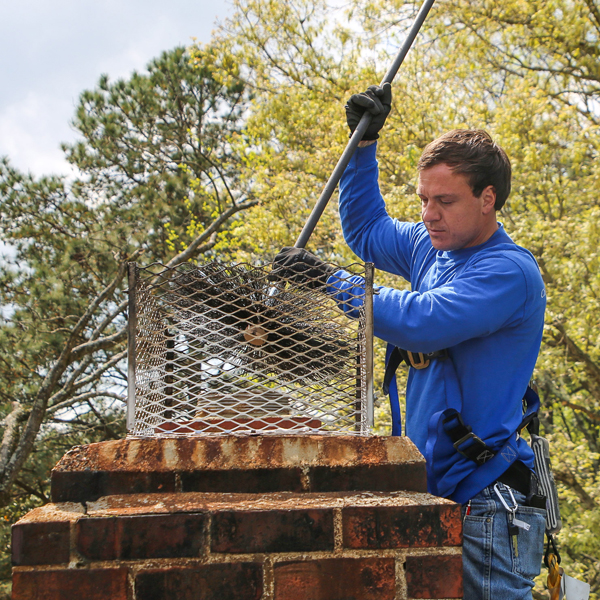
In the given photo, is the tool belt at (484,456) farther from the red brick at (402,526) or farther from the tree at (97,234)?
the tree at (97,234)

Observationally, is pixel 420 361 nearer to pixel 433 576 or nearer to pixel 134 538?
pixel 433 576

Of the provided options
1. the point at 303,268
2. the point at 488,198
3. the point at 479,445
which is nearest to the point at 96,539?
the point at 303,268

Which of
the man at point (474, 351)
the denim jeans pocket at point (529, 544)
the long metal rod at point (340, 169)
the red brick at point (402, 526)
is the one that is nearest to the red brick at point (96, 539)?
the red brick at point (402, 526)

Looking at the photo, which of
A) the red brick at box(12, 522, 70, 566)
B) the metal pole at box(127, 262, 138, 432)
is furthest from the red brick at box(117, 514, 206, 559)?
the metal pole at box(127, 262, 138, 432)

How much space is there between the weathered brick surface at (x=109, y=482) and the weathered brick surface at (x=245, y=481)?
5 centimetres

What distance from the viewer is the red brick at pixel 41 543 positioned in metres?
1.22

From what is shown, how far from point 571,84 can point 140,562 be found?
10.1 meters

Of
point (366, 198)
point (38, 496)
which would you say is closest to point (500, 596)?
point (366, 198)

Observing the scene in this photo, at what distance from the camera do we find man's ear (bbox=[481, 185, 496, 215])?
182cm

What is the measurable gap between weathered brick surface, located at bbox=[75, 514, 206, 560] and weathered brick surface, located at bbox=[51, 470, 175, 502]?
0.40 feet

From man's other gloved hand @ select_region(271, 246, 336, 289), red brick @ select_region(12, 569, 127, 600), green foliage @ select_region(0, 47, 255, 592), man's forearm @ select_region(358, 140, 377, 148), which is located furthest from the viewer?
green foliage @ select_region(0, 47, 255, 592)

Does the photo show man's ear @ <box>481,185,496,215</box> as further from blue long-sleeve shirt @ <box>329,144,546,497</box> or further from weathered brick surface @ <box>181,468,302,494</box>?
weathered brick surface @ <box>181,468,302,494</box>

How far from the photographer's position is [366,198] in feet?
7.62

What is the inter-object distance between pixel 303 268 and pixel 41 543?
90 centimetres
